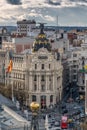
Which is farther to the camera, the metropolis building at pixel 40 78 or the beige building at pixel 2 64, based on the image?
the beige building at pixel 2 64

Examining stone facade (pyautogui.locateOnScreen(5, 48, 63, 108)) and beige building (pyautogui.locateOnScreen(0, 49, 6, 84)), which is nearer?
stone facade (pyautogui.locateOnScreen(5, 48, 63, 108))

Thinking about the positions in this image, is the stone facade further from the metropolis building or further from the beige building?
the beige building

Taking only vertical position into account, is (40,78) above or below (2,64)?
above

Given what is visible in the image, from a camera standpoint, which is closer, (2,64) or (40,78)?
(40,78)

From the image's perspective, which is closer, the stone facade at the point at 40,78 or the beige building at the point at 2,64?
the stone facade at the point at 40,78

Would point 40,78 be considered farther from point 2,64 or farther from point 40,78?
point 2,64

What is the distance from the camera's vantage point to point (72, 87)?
350 feet

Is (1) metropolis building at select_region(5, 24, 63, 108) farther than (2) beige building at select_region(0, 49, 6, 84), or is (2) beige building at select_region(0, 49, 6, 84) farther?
(2) beige building at select_region(0, 49, 6, 84)

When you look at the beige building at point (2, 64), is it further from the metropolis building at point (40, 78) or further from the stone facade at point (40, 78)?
the stone facade at point (40, 78)

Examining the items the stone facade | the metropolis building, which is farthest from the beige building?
the stone facade

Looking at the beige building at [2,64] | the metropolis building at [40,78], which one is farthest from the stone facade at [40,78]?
the beige building at [2,64]

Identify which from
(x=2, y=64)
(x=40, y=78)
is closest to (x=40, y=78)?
(x=40, y=78)

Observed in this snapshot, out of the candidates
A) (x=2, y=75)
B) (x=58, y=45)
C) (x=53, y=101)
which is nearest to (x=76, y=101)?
(x=53, y=101)

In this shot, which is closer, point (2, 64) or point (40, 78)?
point (40, 78)
